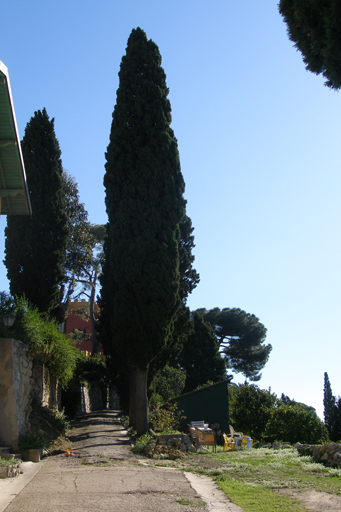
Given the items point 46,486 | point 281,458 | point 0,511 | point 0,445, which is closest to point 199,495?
point 46,486

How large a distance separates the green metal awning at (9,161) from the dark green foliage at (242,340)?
31.1 meters

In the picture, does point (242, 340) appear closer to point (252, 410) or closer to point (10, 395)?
point (252, 410)

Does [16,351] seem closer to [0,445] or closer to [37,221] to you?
[0,445]

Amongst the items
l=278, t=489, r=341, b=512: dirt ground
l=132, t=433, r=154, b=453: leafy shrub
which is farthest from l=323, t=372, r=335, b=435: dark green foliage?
l=278, t=489, r=341, b=512: dirt ground

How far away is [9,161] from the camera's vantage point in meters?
8.89

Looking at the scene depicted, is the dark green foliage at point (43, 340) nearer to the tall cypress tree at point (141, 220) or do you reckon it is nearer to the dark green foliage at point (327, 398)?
the tall cypress tree at point (141, 220)

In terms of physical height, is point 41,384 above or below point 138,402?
above

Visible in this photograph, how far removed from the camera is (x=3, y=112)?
26.5 feet

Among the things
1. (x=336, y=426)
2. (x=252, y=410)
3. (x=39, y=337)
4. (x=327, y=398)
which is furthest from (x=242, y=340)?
(x=39, y=337)

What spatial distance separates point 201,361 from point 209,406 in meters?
14.0

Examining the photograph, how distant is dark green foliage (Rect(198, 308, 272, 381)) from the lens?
38.2 metres

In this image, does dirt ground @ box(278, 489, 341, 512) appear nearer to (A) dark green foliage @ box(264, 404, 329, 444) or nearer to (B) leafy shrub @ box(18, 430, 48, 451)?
(B) leafy shrub @ box(18, 430, 48, 451)

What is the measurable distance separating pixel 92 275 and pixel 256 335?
53.5 feet

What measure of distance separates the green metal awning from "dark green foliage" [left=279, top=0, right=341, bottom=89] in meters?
5.13
